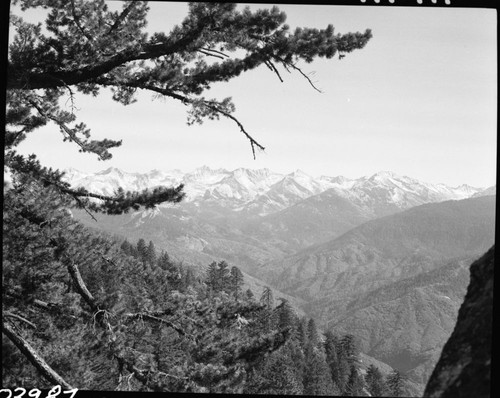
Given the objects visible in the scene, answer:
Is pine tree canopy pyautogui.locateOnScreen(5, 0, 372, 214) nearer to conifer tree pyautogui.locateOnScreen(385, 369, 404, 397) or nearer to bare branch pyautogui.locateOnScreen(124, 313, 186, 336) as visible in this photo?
bare branch pyautogui.locateOnScreen(124, 313, 186, 336)

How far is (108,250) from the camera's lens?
947 cm

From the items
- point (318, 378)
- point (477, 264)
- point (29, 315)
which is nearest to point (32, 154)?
point (29, 315)

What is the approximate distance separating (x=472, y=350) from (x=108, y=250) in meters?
7.55

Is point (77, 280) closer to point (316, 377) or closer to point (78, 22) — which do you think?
point (78, 22)

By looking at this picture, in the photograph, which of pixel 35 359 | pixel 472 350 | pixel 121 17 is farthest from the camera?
pixel 121 17

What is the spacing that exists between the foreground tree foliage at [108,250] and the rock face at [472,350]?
5.31 metres

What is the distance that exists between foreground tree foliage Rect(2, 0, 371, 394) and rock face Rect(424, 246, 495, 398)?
17.4 ft

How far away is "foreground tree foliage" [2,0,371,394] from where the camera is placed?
8.30 metres

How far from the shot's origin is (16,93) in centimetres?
934

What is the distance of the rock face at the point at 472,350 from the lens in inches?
154

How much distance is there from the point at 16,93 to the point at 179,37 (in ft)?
12.7

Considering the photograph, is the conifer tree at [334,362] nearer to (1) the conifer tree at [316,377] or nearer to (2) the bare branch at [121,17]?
(1) the conifer tree at [316,377]

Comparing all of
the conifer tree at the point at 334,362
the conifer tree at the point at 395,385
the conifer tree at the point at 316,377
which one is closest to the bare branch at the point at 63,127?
the conifer tree at the point at 395,385

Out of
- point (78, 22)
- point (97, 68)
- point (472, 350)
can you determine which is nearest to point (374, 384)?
point (97, 68)
